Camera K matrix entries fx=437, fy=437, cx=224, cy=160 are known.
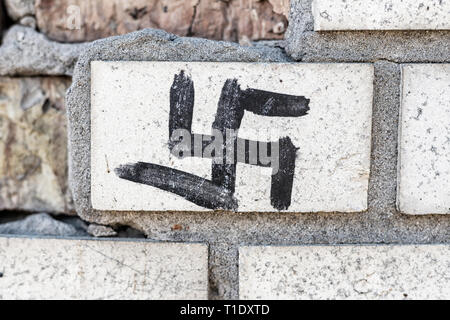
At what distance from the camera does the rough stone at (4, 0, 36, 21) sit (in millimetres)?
834

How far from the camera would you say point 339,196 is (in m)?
0.74

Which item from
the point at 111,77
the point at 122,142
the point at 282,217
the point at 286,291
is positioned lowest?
the point at 286,291

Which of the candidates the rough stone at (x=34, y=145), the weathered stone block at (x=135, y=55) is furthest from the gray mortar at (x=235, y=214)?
the rough stone at (x=34, y=145)

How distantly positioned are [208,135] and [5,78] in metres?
0.41

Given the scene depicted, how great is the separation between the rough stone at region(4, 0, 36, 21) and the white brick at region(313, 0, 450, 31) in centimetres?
54

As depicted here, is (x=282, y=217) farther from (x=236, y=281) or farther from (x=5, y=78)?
(x=5, y=78)

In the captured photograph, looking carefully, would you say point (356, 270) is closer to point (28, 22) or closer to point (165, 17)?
point (165, 17)

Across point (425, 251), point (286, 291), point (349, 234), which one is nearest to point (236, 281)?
point (286, 291)

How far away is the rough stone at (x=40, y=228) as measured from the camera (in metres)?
0.82

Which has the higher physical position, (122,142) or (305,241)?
(122,142)

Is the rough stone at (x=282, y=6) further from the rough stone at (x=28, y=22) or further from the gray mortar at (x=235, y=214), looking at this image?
the rough stone at (x=28, y=22)

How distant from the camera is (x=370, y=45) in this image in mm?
737

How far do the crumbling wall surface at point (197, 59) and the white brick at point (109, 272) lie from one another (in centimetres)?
3

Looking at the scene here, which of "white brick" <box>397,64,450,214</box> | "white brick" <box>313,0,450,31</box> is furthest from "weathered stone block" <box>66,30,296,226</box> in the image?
"white brick" <box>397,64,450,214</box>
